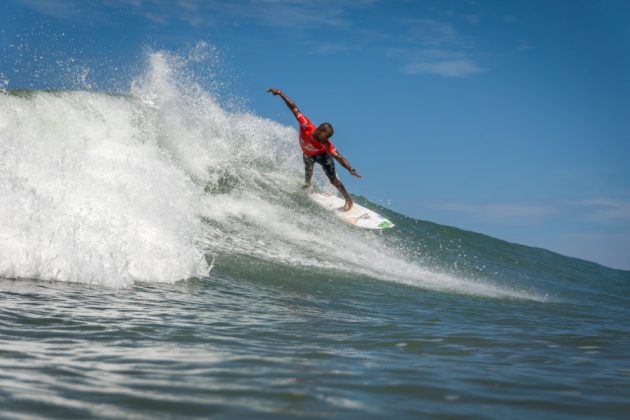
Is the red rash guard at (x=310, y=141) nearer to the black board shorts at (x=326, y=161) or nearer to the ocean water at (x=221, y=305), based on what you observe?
the black board shorts at (x=326, y=161)

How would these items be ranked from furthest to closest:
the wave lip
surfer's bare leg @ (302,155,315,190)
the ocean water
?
surfer's bare leg @ (302,155,315,190) < the wave lip < the ocean water

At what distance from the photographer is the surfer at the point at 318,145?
1265 cm

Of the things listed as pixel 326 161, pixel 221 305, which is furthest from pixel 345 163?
pixel 221 305

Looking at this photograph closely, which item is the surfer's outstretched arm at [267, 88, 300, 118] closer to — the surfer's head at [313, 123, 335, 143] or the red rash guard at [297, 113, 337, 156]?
the red rash guard at [297, 113, 337, 156]

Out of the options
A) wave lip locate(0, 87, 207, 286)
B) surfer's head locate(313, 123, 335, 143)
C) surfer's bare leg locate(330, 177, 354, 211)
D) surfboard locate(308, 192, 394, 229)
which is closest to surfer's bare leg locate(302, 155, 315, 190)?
surfboard locate(308, 192, 394, 229)

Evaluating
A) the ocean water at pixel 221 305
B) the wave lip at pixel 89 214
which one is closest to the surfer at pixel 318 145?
the ocean water at pixel 221 305

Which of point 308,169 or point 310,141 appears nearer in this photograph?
point 310,141

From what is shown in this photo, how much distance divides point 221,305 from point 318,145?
7729mm

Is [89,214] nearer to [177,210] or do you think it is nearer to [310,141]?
[177,210]

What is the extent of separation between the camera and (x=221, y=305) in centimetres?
545

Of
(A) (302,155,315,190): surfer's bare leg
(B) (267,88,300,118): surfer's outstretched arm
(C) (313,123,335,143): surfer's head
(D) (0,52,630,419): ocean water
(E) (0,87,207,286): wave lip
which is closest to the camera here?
(D) (0,52,630,419): ocean water

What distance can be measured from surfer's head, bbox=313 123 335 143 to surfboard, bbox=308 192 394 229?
139cm

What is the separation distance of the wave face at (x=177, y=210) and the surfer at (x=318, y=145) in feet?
2.60

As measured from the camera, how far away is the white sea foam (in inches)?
247
